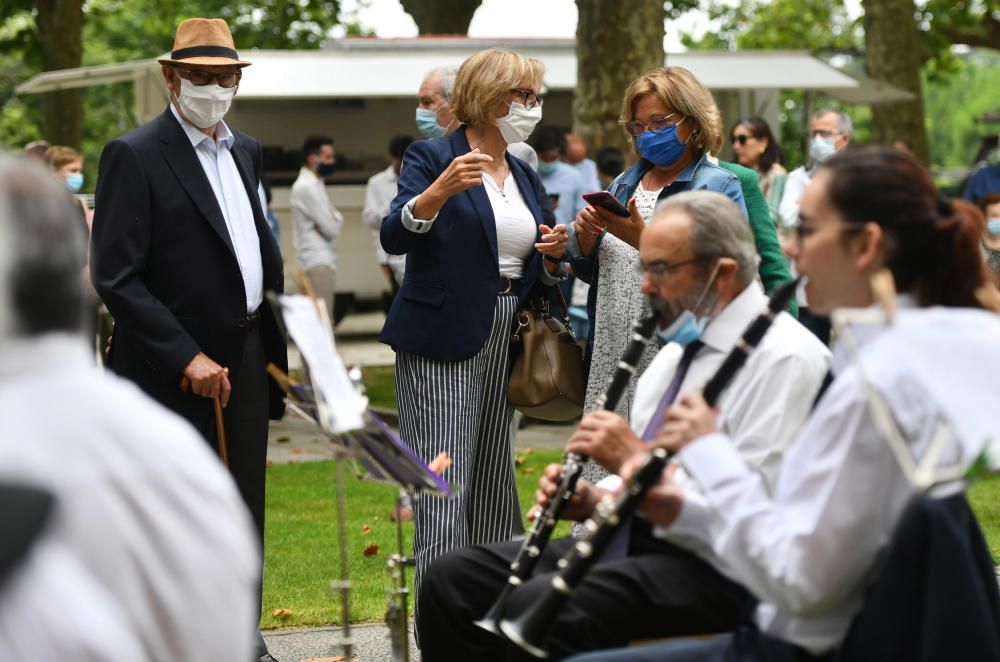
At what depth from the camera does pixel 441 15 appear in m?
22.2

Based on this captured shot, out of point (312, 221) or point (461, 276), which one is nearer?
point (461, 276)

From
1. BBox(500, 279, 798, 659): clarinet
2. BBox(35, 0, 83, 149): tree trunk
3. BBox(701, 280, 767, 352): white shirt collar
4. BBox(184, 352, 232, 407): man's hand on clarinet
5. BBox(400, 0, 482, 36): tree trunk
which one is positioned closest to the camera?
BBox(500, 279, 798, 659): clarinet

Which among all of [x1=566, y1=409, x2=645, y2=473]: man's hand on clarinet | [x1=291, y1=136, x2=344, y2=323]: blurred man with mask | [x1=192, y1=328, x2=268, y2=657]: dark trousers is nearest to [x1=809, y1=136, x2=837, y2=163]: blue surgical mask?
[x1=291, y1=136, x2=344, y2=323]: blurred man with mask

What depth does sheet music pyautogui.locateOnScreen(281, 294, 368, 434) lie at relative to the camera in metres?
3.41

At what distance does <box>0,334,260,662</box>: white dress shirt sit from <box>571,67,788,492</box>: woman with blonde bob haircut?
3106 millimetres

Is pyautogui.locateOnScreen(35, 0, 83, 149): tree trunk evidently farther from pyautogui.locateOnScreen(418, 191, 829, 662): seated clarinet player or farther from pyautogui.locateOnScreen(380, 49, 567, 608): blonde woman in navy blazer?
pyautogui.locateOnScreen(418, 191, 829, 662): seated clarinet player

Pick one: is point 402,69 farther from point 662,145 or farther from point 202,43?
point 662,145

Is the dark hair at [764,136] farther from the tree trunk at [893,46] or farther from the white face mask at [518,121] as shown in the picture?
the tree trunk at [893,46]

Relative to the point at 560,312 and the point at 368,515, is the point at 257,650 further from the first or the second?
the point at 368,515

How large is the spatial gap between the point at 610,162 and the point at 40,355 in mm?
10294

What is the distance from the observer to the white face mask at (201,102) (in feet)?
17.1

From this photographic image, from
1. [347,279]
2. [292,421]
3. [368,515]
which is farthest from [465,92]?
[347,279]

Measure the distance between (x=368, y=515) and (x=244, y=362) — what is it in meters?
3.21

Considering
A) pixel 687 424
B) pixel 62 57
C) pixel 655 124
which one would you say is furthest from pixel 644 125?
pixel 62 57
